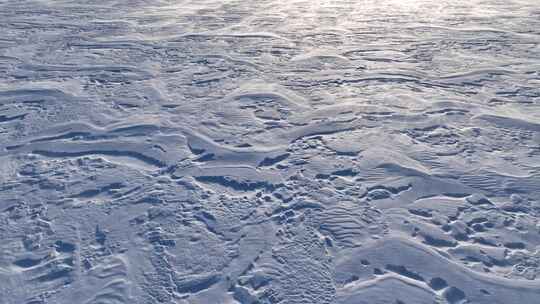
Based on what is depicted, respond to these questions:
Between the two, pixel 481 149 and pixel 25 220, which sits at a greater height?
pixel 481 149

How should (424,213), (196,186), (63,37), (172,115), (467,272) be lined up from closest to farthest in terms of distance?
(467,272)
(424,213)
(196,186)
(172,115)
(63,37)

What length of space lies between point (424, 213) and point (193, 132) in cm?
159

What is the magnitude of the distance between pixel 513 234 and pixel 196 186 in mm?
1635

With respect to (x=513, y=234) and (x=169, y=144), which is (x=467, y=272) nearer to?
(x=513, y=234)

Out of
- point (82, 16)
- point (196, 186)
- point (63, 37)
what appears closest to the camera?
point (196, 186)

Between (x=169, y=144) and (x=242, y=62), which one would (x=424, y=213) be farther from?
(x=242, y=62)

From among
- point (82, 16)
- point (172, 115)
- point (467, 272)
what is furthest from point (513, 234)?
point (82, 16)

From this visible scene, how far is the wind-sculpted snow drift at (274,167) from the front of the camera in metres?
2.08

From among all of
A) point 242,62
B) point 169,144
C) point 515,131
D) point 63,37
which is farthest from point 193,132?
point 63,37

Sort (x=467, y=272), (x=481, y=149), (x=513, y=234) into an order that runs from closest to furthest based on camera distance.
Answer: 1. (x=467, y=272)
2. (x=513, y=234)
3. (x=481, y=149)

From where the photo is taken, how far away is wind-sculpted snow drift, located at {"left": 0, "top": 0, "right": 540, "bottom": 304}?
2078 mm

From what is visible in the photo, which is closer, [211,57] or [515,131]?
[515,131]

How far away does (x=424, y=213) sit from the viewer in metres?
2.42

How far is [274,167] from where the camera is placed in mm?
2811
